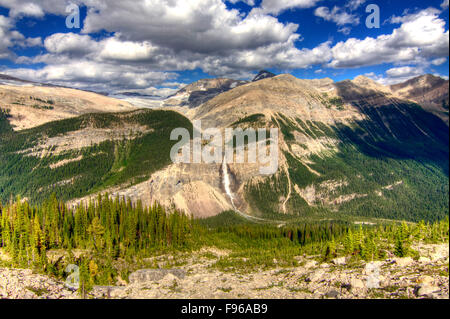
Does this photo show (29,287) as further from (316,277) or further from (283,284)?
(316,277)

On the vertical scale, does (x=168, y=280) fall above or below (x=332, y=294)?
below

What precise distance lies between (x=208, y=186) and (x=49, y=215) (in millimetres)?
108724

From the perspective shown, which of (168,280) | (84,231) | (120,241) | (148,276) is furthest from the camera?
(120,241)

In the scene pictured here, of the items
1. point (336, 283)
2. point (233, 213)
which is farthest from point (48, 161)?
point (336, 283)

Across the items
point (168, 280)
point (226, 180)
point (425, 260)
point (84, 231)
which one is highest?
point (226, 180)

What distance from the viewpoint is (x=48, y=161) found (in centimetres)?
16062

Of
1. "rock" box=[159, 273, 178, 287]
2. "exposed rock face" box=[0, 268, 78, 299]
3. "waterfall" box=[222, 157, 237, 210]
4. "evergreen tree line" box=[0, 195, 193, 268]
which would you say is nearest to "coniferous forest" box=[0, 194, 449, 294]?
"evergreen tree line" box=[0, 195, 193, 268]

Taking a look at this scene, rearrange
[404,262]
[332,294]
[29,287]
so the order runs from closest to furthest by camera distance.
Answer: [332,294]
[29,287]
[404,262]

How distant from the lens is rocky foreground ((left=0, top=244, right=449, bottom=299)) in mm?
26016

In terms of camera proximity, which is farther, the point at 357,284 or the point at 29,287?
the point at 29,287

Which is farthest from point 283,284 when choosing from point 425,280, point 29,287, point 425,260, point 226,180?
point 226,180

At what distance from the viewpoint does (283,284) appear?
37.7m
